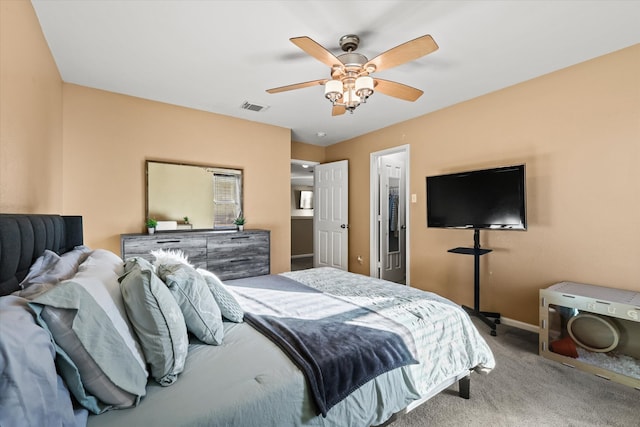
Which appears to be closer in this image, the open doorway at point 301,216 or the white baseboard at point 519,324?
the white baseboard at point 519,324

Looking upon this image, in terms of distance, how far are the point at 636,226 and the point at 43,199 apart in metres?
4.72

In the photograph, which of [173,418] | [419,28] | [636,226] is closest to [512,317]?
[636,226]

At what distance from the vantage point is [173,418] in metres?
0.91

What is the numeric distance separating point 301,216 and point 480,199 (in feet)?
18.6

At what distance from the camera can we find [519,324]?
308 cm

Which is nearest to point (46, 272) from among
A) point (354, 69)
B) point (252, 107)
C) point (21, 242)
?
point (21, 242)

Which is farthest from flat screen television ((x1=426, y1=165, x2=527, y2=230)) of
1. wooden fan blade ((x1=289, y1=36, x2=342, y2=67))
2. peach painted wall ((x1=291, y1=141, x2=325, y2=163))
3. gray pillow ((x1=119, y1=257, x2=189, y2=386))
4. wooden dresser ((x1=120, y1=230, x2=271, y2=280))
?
gray pillow ((x1=119, y1=257, x2=189, y2=386))

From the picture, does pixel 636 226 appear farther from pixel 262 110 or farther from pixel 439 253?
pixel 262 110

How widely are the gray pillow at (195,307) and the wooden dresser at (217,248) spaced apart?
210cm

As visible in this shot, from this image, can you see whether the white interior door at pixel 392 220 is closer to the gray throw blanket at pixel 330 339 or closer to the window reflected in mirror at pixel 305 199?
the gray throw blanket at pixel 330 339

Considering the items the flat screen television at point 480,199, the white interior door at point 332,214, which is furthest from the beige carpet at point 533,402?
the white interior door at point 332,214

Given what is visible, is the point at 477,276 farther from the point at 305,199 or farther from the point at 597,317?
the point at 305,199

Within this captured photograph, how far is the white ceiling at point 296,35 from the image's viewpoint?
76.9 inches

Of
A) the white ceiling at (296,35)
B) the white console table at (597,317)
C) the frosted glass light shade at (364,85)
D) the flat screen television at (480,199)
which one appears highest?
the white ceiling at (296,35)
